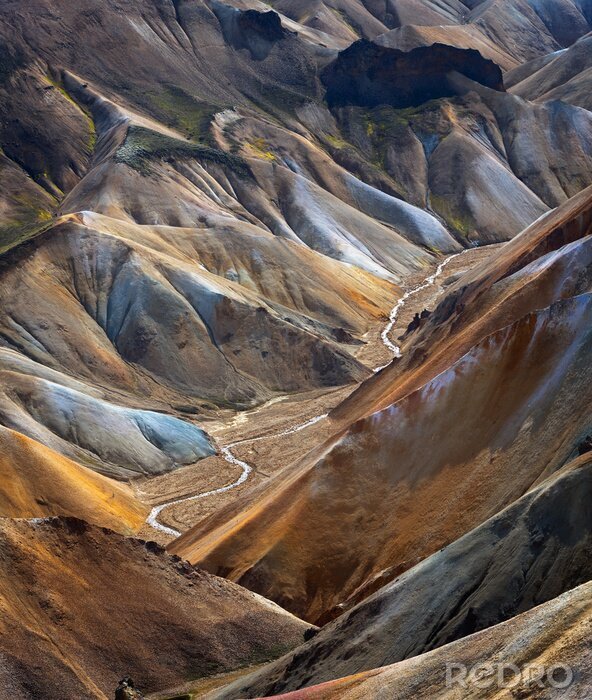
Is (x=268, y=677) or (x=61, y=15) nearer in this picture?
(x=268, y=677)

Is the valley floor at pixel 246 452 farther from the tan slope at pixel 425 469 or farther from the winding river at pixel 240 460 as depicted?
the tan slope at pixel 425 469

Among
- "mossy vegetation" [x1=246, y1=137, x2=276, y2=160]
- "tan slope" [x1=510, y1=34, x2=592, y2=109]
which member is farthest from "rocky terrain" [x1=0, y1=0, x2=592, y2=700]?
"tan slope" [x1=510, y1=34, x2=592, y2=109]

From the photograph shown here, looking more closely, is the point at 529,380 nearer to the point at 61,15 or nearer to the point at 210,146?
the point at 210,146

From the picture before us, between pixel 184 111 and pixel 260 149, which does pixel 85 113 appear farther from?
pixel 260 149

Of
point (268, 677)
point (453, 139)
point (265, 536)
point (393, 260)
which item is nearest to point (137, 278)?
point (393, 260)

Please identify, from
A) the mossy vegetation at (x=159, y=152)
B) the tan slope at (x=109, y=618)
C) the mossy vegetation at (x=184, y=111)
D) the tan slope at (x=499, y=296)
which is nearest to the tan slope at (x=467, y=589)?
the tan slope at (x=109, y=618)
